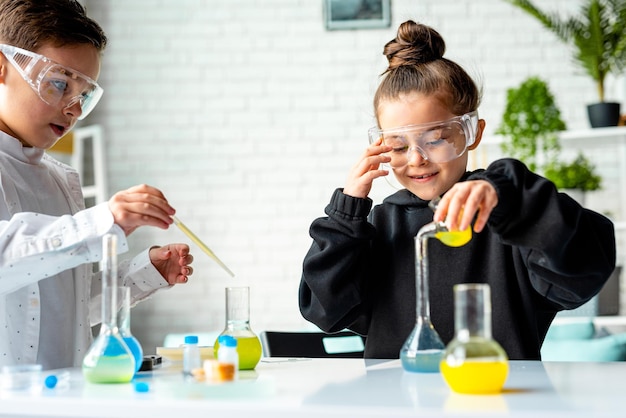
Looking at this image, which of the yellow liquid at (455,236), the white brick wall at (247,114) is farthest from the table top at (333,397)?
the white brick wall at (247,114)

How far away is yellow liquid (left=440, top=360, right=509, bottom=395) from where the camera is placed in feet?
3.45

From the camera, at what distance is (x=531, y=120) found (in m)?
3.96

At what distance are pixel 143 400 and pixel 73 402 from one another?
90mm

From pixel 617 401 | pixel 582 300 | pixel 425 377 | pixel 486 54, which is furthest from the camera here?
pixel 486 54

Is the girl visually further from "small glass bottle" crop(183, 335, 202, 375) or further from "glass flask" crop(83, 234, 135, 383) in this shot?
"glass flask" crop(83, 234, 135, 383)

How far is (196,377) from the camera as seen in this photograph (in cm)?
125

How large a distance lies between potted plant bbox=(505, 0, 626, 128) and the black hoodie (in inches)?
97.1

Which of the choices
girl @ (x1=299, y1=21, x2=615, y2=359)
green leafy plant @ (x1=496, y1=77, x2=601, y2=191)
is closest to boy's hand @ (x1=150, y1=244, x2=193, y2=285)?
girl @ (x1=299, y1=21, x2=615, y2=359)

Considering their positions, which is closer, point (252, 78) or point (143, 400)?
point (143, 400)

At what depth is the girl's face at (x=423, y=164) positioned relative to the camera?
69.5 inches

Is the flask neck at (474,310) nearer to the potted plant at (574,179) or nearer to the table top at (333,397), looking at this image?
the table top at (333,397)

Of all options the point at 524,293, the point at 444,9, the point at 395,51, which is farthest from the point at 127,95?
the point at 524,293

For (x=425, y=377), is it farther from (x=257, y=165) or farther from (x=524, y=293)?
Result: (x=257, y=165)

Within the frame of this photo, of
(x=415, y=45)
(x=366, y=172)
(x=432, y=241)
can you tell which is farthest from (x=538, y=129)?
(x=366, y=172)
